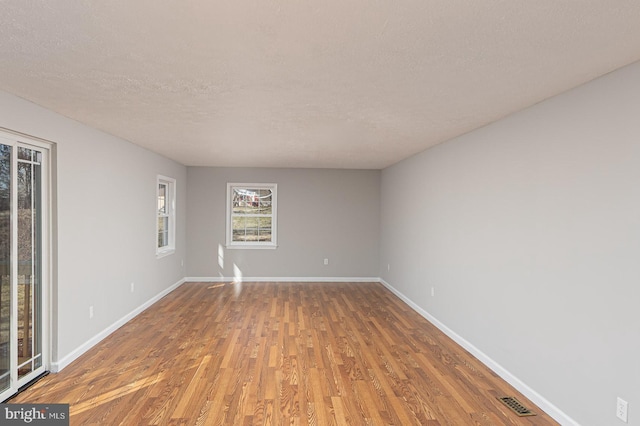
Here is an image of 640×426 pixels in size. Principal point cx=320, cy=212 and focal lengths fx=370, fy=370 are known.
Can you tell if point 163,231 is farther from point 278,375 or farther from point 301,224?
point 278,375

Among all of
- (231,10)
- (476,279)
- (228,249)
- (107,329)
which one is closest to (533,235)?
(476,279)

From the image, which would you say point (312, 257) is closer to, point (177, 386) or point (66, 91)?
point (177, 386)

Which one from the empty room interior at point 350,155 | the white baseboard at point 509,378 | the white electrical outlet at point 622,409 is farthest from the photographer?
the white baseboard at point 509,378

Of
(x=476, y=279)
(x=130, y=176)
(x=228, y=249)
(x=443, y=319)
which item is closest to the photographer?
(x=476, y=279)

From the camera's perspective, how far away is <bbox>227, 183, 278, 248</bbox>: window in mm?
7402

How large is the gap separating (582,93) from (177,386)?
3.63 m

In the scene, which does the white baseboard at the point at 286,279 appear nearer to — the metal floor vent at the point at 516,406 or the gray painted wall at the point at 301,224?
the gray painted wall at the point at 301,224

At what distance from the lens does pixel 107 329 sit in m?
4.14

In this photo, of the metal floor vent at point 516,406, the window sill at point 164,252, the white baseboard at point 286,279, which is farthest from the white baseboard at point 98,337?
the metal floor vent at point 516,406

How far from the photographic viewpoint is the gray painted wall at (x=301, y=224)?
23.9 feet

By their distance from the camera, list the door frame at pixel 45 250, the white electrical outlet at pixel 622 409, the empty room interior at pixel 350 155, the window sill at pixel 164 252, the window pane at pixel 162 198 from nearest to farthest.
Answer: the empty room interior at pixel 350 155, the white electrical outlet at pixel 622 409, the door frame at pixel 45 250, the window sill at pixel 164 252, the window pane at pixel 162 198

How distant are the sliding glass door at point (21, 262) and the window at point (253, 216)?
14.1 ft

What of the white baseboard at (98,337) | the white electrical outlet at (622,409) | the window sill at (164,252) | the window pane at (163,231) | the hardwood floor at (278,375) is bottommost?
the hardwood floor at (278,375)

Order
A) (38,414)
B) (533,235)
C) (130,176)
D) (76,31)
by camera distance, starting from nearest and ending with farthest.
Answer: (76,31)
(38,414)
(533,235)
(130,176)
